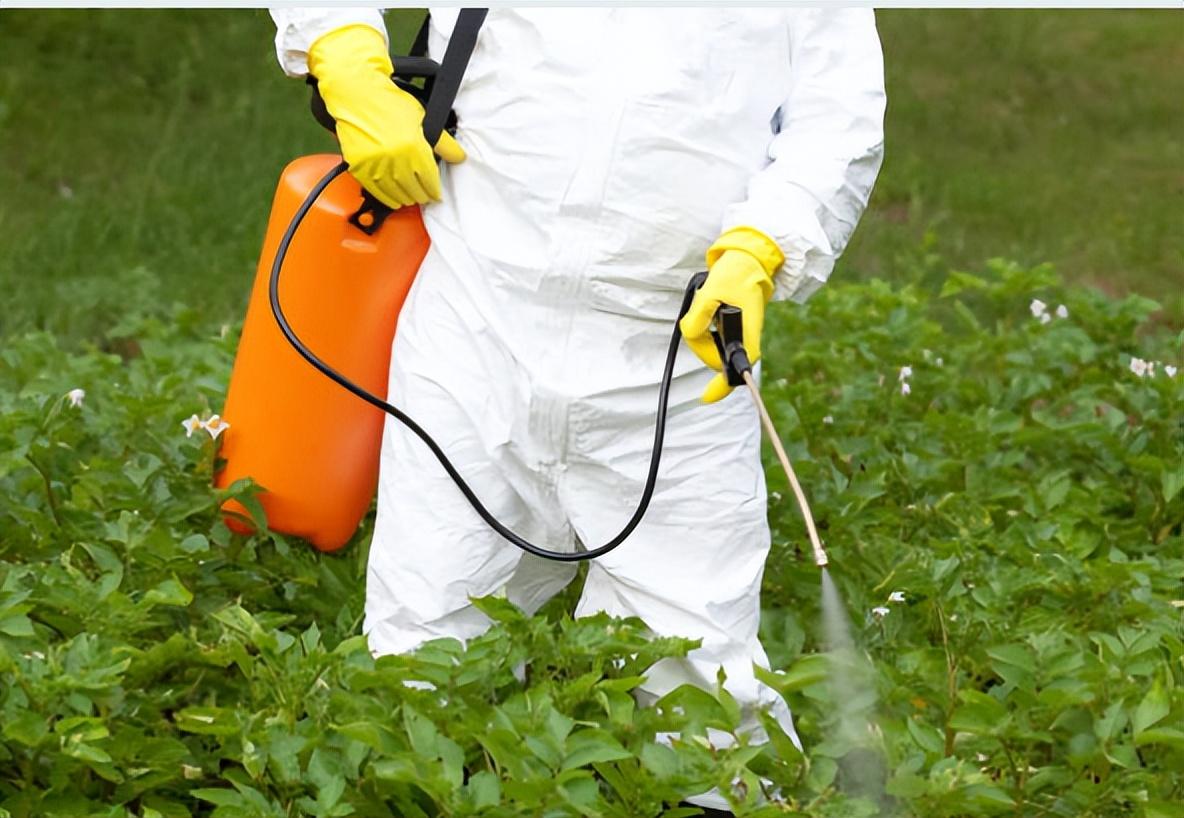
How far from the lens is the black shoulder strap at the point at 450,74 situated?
7.59 feet

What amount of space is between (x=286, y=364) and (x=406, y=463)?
28cm

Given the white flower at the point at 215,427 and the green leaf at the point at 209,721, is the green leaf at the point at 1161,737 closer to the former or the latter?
the green leaf at the point at 209,721

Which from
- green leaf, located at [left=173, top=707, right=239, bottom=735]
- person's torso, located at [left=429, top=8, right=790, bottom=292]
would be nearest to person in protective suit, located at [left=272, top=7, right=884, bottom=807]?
person's torso, located at [left=429, top=8, right=790, bottom=292]

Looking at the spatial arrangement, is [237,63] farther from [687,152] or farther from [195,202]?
[687,152]

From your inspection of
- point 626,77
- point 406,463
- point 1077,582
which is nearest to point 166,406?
point 406,463


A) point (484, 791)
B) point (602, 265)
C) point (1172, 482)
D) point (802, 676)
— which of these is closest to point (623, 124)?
point (602, 265)

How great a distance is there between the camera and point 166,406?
10.1 feet

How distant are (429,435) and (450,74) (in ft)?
1.56

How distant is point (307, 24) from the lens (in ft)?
7.82

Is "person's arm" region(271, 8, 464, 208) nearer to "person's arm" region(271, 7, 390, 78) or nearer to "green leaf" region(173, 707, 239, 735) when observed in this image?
"person's arm" region(271, 7, 390, 78)

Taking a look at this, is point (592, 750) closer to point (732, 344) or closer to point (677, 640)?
point (677, 640)

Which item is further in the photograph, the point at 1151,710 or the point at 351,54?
the point at 351,54

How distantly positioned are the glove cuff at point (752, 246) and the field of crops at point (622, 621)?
1.60 feet

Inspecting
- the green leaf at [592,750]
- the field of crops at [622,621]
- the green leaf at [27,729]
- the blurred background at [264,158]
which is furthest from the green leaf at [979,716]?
the blurred background at [264,158]
